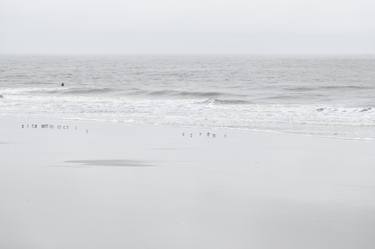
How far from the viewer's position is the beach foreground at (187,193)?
25.3ft

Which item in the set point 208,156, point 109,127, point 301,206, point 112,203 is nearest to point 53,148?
point 208,156

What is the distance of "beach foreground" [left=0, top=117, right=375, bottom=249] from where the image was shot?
25.3 ft

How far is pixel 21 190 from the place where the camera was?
406 inches

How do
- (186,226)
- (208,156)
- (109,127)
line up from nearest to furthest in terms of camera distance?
(186,226), (208,156), (109,127)

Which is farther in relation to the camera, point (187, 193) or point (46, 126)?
point (46, 126)

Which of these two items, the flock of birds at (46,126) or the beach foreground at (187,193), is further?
the flock of birds at (46,126)

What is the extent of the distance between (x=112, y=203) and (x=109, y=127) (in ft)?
39.5

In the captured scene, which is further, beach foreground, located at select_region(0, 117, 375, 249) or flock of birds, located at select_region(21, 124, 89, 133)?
flock of birds, located at select_region(21, 124, 89, 133)

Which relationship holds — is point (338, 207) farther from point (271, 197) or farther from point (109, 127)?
point (109, 127)

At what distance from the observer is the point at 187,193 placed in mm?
10234

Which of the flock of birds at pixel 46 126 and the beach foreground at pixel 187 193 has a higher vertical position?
the beach foreground at pixel 187 193

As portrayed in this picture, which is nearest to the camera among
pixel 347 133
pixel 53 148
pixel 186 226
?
pixel 186 226

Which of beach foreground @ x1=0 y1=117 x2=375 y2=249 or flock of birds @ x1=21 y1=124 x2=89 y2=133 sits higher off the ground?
beach foreground @ x1=0 y1=117 x2=375 y2=249

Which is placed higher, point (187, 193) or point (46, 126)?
point (187, 193)
